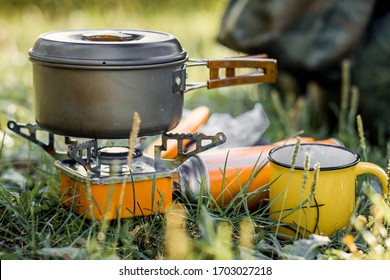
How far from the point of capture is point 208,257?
5.78 ft

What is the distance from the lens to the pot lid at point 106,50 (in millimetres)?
1767

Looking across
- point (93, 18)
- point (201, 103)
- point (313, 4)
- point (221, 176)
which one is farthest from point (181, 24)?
point (221, 176)

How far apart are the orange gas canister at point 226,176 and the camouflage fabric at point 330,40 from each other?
97 centimetres

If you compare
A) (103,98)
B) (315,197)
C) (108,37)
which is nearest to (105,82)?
(103,98)

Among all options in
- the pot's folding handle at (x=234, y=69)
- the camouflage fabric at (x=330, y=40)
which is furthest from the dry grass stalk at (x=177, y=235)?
the camouflage fabric at (x=330, y=40)

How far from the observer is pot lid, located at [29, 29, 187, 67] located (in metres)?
1.77

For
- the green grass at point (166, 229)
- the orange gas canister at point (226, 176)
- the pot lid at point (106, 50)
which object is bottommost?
the green grass at point (166, 229)

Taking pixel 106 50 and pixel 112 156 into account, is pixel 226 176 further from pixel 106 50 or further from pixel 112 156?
pixel 106 50

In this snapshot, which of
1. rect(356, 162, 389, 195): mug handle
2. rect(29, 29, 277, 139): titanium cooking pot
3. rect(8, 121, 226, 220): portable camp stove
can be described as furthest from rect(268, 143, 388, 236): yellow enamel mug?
rect(29, 29, 277, 139): titanium cooking pot

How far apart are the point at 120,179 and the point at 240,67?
1.61 feet

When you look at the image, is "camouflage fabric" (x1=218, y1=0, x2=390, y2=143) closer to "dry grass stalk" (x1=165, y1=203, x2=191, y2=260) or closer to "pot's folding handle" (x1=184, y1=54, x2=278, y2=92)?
"pot's folding handle" (x1=184, y1=54, x2=278, y2=92)

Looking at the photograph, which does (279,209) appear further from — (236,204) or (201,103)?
(201,103)

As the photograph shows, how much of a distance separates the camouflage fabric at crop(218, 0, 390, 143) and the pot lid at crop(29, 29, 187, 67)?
1.25m

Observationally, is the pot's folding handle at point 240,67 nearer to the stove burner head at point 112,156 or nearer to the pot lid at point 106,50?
the pot lid at point 106,50
